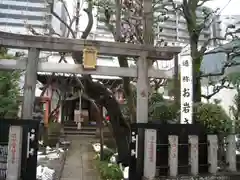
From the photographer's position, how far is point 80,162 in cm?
1167

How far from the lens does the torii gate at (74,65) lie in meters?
6.57

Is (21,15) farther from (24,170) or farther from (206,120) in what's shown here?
(206,120)

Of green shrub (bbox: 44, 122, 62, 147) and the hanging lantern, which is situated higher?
the hanging lantern

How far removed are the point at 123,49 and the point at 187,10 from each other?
3.95 m

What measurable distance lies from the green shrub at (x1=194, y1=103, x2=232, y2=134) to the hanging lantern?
342 centimetres

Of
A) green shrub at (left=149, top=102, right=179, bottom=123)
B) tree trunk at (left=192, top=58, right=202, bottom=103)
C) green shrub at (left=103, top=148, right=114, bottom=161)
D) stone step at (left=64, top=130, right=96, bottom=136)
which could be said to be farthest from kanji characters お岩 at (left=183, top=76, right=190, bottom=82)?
stone step at (left=64, top=130, right=96, bottom=136)

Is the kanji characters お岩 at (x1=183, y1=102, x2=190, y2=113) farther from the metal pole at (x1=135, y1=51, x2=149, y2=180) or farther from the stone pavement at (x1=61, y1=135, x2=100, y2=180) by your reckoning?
the stone pavement at (x1=61, y1=135, x2=100, y2=180)

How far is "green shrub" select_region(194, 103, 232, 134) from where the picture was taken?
745cm

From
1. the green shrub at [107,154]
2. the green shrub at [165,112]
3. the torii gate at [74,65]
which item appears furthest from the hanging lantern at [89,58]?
the green shrub at [107,154]

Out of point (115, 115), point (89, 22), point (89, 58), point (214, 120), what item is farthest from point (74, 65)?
point (214, 120)

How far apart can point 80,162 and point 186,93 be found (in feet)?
21.2

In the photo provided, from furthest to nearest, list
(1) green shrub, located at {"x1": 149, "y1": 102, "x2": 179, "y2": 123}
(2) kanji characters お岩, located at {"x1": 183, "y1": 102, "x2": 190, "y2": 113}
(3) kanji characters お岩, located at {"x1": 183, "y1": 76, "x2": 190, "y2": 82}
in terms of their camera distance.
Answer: (1) green shrub, located at {"x1": 149, "y1": 102, "x2": 179, "y2": 123} < (3) kanji characters お岩, located at {"x1": 183, "y1": 76, "x2": 190, "y2": 82} < (2) kanji characters お岩, located at {"x1": 183, "y1": 102, "x2": 190, "y2": 113}

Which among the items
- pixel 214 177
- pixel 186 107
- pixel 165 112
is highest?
pixel 186 107

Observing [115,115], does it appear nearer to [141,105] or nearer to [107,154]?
[107,154]
